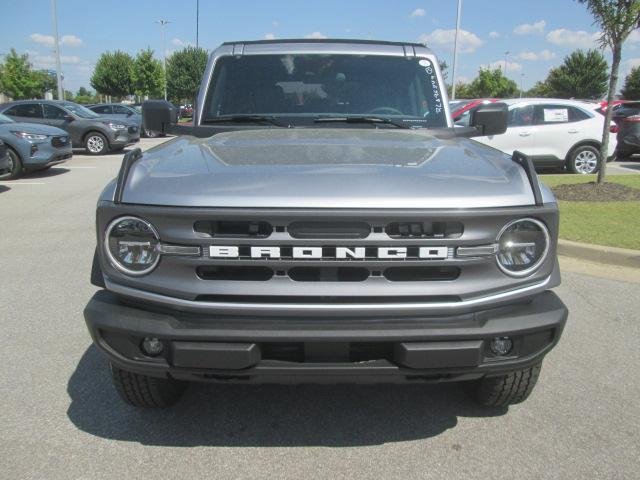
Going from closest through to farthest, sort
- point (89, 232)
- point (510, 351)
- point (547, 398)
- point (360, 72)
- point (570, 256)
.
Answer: point (510, 351) → point (547, 398) → point (360, 72) → point (570, 256) → point (89, 232)

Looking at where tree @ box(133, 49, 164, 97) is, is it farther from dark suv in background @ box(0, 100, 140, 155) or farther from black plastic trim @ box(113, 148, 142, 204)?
black plastic trim @ box(113, 148, 142, 204)

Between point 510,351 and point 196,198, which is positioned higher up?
point 196,198

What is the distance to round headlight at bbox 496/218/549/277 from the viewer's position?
2.35 metres

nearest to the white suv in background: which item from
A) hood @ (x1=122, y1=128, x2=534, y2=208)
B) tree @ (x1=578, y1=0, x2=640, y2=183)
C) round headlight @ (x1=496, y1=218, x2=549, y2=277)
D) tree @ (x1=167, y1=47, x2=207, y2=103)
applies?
tree @ (x1=578, y1=0, x2=640, y2=183)

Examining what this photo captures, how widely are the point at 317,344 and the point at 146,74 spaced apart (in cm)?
6299

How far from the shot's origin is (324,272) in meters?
2.28

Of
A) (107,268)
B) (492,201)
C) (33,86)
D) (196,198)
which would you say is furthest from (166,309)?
(33,86)

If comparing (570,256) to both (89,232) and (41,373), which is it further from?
(89,232)

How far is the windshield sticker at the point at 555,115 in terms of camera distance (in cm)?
1255

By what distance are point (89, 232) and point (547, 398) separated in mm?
5977

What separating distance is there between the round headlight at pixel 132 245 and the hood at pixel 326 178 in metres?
0.11

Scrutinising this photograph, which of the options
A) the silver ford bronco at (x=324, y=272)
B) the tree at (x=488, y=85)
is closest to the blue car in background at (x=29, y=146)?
the silver ford bronco at (x=324, y=272)

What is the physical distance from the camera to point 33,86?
59156 mm

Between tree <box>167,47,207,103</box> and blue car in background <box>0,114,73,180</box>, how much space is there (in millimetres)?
45400
